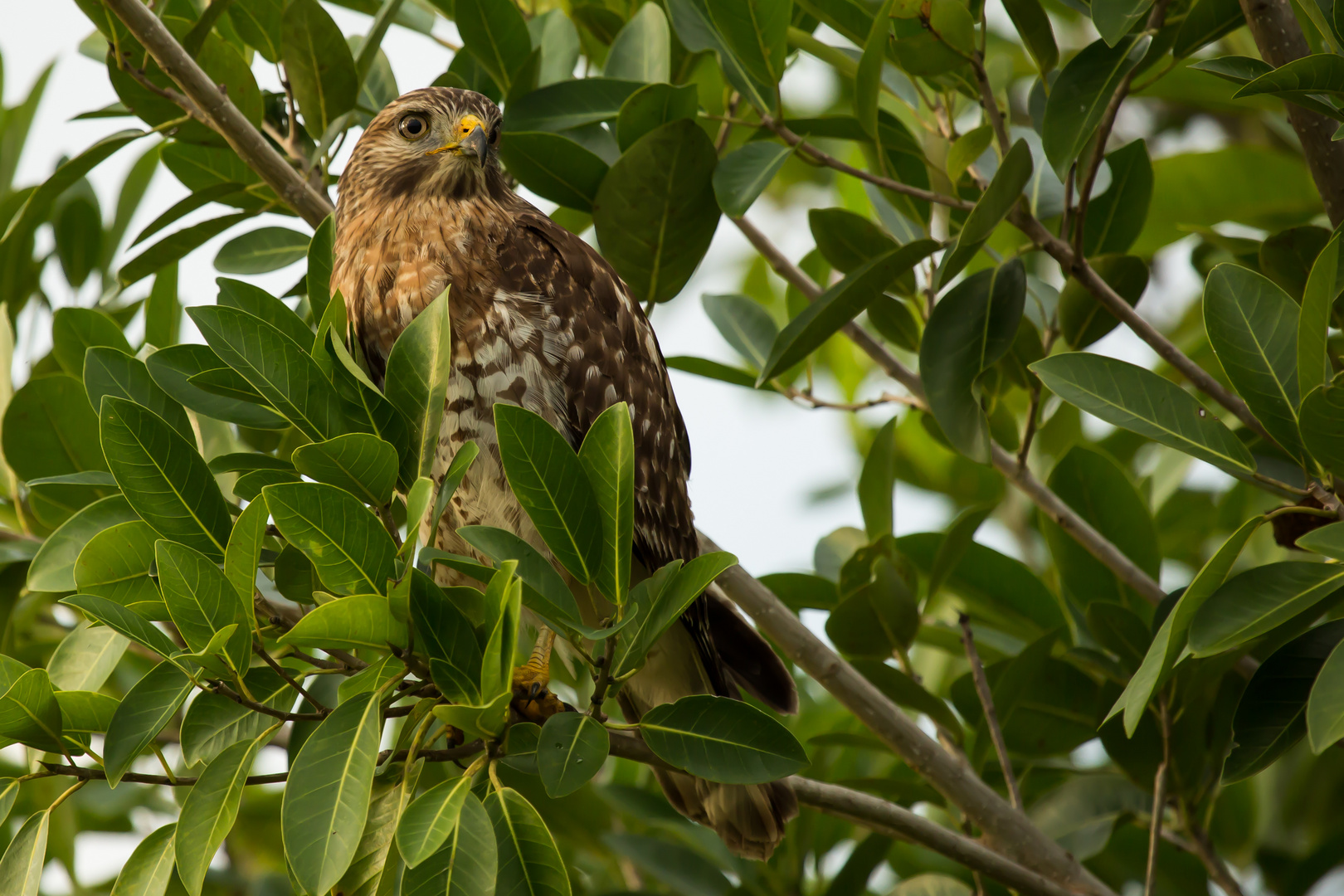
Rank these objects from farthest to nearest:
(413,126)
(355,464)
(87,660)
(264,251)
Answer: (413,126) → (264,251) → (87,660) → (355,464)

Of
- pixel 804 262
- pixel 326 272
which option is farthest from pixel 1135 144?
pixel 326 272

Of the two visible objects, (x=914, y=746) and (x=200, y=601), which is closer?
(x=200, y=601)

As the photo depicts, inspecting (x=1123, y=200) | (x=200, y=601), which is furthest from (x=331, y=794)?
(x=1123, y=200)

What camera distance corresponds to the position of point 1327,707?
6.19 ft

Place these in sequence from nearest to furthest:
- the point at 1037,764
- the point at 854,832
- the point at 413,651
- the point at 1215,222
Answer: the point at 413,651, the point at 1037,764, the point at 854,832, the point at 1215,222

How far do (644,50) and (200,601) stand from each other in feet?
6.68

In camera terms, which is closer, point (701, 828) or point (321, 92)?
point (321, 92)

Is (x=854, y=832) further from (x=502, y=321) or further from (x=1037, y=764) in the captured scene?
(x=502, y=321)

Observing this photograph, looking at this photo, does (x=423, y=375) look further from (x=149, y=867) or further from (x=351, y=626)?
(x=149, y=867)

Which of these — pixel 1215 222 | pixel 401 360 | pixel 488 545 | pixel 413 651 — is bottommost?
pixel 413 651

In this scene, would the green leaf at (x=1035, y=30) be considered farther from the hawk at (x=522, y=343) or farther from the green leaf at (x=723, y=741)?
the green leaf at (x=723, y=741)

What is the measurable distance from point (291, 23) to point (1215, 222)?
3.21m

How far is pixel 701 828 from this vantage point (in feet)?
12.3

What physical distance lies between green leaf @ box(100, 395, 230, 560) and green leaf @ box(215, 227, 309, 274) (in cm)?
158
